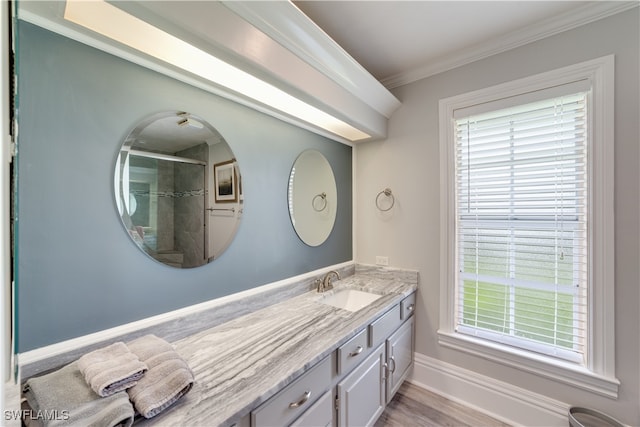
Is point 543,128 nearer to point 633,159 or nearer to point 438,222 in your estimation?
point 633,159

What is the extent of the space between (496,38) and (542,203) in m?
1.17

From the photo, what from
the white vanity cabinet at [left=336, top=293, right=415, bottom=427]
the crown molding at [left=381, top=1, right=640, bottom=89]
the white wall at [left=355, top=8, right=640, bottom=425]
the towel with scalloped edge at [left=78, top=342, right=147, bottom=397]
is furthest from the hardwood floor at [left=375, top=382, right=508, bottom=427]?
the crown molding at [left=381, top=1, right=640, bottom=89]

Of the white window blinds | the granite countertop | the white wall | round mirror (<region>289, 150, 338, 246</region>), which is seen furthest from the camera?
round mirror (<region>289, 150, 338, 246</region>)

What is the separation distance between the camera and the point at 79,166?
97 cm

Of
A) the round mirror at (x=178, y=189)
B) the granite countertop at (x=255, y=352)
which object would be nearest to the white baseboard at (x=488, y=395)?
the granite countertop at (x=255, y=352)

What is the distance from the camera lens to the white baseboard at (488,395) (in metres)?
1.61

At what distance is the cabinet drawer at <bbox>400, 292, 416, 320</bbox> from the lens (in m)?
1.91

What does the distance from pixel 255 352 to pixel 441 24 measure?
7.03 feet

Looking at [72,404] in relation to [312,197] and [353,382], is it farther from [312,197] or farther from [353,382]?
[312,197]

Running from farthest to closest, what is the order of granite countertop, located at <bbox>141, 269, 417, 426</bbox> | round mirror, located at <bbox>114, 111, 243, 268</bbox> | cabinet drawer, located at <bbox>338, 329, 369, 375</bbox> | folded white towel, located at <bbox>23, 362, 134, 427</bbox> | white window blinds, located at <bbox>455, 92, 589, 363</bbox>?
white window blinds, located at <bbox>455, 92, 589, 363</bbox> < cabinet drawer, located at <bbox>338, 329, 369, 375</bbox> < round mirror, located at <bbox>114, 111, 243, 268</bbox> < granite countertop, located at <bbox>141, 269, 417, 426</bbox> < folded white towel, located at <bbox>23, 362, 134, 427</bbox>

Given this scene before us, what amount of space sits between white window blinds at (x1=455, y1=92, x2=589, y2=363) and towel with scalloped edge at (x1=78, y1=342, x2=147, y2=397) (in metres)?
2.04

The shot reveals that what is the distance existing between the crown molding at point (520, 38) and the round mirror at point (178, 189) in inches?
67.0

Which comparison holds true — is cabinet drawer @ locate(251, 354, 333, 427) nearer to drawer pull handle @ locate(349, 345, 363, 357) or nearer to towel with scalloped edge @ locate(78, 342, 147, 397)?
drawer pull handle @ locate(349, 345, 363, 357)

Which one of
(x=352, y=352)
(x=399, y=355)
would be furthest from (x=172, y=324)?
(x=399, y=355)
